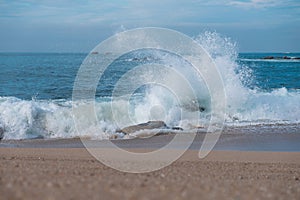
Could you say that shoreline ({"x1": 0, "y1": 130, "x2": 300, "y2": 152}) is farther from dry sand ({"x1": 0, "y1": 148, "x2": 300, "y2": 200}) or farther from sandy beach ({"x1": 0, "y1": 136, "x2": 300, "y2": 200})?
dry sand ({"x1": 0, "y1": 148, "x2": 300, "y2": 200})

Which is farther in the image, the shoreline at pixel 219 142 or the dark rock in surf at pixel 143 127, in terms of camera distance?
the dark rock in surf at pixel 143 127

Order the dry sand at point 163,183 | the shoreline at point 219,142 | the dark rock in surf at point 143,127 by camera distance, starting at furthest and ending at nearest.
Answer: the dark rock in surf at point 143,127 < the shoreline at point 219,142 < the dry sand at point 163,183

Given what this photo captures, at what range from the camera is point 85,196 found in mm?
4449

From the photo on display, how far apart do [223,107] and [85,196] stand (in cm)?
1413

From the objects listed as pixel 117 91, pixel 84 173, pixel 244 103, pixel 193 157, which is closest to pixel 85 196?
pixel 84 173

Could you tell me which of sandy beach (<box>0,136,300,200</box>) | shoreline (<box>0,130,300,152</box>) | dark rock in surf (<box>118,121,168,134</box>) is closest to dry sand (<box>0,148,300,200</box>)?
sandy beach (<box>0,136,300,200</box>)

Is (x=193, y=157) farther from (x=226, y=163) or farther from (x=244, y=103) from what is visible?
(x=244, y=103)

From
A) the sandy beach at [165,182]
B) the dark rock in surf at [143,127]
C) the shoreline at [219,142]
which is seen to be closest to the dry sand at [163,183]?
the sandy beach at [165,182]

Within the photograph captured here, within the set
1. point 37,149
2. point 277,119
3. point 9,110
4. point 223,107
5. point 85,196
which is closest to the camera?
point 85,196

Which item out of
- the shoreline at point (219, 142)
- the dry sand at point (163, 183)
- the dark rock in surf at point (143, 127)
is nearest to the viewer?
the dry sand at point (163, 183)

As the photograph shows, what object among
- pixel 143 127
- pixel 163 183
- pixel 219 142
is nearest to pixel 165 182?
pixel 163 183

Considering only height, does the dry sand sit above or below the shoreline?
above

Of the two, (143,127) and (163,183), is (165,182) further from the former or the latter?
(143,127)

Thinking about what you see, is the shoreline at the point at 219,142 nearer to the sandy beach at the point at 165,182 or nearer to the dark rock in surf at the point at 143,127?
the dark rock in surf at the point at 143,127
